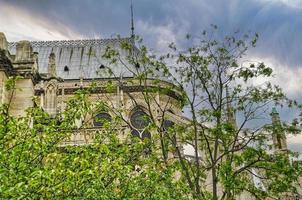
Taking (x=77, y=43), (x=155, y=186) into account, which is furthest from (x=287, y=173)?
(x=77, y=43)

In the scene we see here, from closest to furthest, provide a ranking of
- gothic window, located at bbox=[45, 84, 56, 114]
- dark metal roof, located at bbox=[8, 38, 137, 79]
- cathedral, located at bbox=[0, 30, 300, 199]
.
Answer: cathedral, located at bbox=[0, 30, 300, 199]
gothic window, located at bbox=[45, 84, 56, 114]
dark metal roof, located at bbox=[8, 38, 137, 79]

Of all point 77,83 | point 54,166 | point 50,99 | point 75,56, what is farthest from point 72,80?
point 54,166

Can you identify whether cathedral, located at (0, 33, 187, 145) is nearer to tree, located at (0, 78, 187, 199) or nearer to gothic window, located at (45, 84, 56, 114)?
gothic window, located at (45, 84, 56, 114)

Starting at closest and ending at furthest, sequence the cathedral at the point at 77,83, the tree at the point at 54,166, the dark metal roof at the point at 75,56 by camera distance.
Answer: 1. the tree at the point at 54,166
2. the cathedral at the point at 77,83
3. the dark metal roof at the point at 75,56

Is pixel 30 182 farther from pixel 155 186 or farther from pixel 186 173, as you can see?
pixel 186 173

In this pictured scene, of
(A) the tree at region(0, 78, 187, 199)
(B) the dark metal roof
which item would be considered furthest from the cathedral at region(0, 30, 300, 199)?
(A) the tree at region(0, 78, 187, 199)

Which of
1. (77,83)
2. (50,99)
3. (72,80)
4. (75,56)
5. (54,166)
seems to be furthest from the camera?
(75,56)

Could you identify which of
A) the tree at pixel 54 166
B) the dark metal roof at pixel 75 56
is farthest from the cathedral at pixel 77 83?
the tree at pixel 54 166

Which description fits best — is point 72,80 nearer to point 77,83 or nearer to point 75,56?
point 77,83

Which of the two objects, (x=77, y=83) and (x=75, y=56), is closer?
(x=77, y=83)

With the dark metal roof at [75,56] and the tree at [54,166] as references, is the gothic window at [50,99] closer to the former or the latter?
the tree at [54,166]

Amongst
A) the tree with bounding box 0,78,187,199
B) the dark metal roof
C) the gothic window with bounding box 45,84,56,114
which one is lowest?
the tree with bounding box 0,78,187,199

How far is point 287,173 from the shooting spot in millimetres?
11141

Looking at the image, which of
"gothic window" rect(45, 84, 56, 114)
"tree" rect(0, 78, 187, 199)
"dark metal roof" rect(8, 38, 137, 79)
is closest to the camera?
"tree" rect(0, 78, 187, 199)
